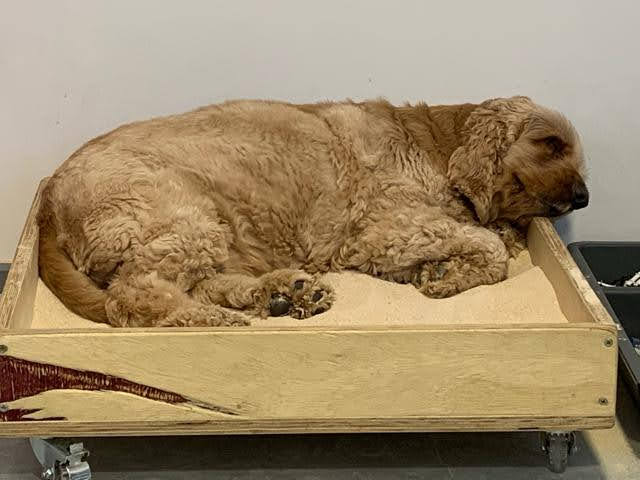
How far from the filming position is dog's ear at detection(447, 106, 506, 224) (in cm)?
414

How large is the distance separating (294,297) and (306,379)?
0.59 meters

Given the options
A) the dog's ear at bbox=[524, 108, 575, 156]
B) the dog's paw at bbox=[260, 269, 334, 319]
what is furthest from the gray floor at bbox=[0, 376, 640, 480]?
the dog's ear at bbox=[524, 108, 575, 156]

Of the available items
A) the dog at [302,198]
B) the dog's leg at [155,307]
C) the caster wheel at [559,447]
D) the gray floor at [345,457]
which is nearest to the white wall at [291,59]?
the dog at [302,198]

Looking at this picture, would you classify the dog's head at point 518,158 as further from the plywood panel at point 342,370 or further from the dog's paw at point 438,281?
the plywood panel at point 342,370

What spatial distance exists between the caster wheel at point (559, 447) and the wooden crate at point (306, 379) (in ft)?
0.43

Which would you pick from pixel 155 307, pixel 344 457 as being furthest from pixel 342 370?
pixel 155 307

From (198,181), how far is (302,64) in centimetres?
94

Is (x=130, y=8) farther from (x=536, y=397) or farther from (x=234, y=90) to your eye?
(x=536, y=397)

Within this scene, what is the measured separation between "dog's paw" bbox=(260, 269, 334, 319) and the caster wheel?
968 mm

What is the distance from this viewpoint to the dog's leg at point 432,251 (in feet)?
13.3

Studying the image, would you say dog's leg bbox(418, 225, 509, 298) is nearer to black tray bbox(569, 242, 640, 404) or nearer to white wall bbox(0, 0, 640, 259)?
black tray bbox(569, 242, 640, 404)

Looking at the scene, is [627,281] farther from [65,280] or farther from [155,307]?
[65,280]

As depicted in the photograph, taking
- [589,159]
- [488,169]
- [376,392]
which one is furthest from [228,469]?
[589,159]

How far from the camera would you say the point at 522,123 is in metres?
4.14
